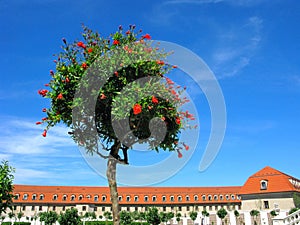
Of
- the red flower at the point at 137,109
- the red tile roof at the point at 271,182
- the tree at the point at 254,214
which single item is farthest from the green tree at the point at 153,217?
the red flower at the point at 137,109

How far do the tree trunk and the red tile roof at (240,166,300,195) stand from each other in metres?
51.4

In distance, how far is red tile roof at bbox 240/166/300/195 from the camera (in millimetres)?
55459

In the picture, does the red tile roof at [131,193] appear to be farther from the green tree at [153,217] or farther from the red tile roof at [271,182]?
the green tree at [153,217]

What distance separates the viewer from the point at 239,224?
4978 cm

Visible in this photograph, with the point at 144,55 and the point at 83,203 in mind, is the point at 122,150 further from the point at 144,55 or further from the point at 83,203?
the point at 83,203

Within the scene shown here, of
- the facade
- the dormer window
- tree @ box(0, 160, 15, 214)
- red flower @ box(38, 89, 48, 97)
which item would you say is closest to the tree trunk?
red flower @ box(38, 89, 48, 97)

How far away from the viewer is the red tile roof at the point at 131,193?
7394cm

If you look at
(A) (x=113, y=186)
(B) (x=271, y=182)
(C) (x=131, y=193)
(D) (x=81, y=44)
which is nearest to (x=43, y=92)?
(D) (x=81, y=44)

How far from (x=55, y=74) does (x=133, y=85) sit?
11.8 feet

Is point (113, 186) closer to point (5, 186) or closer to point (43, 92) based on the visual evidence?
point (43, 92)

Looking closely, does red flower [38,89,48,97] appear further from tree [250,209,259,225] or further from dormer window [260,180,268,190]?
dormer window [260,180,268,190]

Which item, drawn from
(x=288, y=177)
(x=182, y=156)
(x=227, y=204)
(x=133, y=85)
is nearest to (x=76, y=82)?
(x=133, y=85)

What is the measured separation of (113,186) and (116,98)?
3.69 metres

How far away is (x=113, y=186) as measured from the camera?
11578mm
